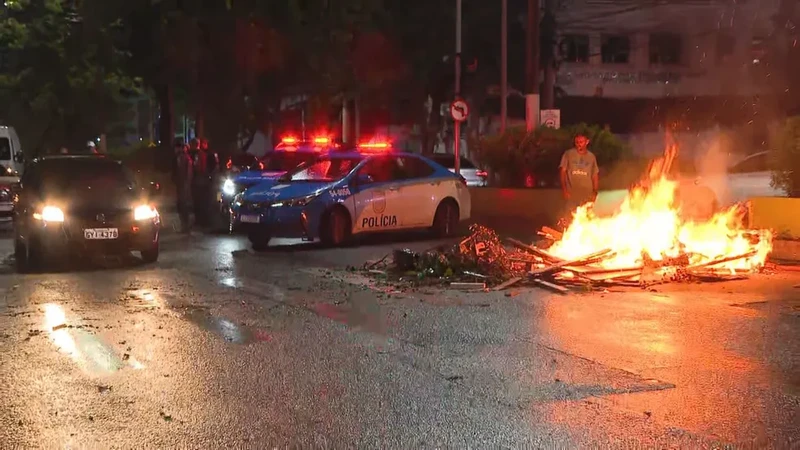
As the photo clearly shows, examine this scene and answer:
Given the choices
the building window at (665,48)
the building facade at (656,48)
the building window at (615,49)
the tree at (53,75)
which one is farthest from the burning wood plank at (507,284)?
the building window at (665,48)

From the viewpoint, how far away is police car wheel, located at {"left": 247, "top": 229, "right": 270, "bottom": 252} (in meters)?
14.9

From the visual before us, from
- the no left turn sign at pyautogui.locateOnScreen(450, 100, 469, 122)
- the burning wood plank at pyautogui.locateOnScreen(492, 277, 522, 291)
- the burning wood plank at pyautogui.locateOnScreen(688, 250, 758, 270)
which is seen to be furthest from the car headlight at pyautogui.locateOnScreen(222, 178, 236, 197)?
the burning wood plank at pyautogui.locateOnScreen(688, 250, 758, 270)

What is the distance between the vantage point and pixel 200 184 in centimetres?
1923

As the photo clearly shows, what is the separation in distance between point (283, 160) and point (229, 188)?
1.39 m

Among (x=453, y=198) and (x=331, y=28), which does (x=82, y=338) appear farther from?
(x=331, y=28)

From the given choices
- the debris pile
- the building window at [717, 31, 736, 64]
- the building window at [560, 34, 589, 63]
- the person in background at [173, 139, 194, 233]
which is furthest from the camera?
the building window at [717, 31, 736, 64]

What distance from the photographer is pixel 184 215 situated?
60.3ft

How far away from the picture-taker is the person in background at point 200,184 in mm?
19250

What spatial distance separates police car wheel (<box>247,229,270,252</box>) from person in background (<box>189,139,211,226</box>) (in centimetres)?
432

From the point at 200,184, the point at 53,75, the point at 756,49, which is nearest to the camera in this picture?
the point at 200,184

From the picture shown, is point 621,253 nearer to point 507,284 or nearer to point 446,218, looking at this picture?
point 507,284

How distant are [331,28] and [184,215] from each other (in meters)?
13.0

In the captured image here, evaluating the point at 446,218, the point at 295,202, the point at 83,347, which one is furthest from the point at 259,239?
the point at 83,347

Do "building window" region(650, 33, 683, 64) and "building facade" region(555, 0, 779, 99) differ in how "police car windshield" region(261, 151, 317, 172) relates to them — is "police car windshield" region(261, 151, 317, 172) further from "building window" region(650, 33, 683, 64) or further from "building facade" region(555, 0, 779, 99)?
"building window" region(650, 33, 683, 64)
